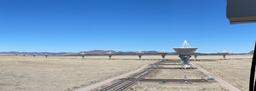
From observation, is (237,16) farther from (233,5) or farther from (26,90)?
(26,90)

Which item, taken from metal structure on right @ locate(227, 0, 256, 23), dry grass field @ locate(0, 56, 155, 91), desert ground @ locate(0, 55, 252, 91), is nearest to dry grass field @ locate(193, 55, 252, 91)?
desert ground @ locate(0, 55, 252, 91)

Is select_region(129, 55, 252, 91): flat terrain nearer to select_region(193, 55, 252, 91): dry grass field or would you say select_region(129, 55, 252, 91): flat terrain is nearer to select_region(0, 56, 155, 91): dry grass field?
select_region(193, 55, 252, 91): dry grass field

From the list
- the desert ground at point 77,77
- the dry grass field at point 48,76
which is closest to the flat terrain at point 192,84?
the desert ground at point 77,77

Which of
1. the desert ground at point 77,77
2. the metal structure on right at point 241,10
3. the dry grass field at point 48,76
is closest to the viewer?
the metal structure on right at point 241,10

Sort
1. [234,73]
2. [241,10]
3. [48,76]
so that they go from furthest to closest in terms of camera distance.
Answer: [234,73] → [48,76] → [241,10]

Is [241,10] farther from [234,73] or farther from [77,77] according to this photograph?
[234,73]

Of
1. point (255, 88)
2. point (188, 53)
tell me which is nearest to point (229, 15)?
point (255, 88)

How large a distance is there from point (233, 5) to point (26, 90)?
28.5m

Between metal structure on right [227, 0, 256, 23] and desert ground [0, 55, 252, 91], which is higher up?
metal structure on right [227, 0, 256, 23]

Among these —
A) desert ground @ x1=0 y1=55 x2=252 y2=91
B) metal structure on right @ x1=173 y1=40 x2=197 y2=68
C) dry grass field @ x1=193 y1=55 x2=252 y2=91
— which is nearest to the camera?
desert ground @ x1=0 y1=55 x2=252 y2=91

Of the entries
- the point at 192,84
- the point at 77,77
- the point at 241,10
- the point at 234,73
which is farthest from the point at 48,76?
Answer: the point at 241,10

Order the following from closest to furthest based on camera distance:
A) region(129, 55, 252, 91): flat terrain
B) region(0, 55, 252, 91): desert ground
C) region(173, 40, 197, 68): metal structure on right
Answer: region(129, 55, 252, 91): flat terrain, region(0, 55, 252, 91): desert ground, region(173, 40, 197, 68): metal structure on right

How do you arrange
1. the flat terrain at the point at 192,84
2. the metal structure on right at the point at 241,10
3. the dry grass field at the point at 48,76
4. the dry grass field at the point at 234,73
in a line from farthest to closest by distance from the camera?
the dry grass field at the point at 234,73 < the dry grass field at the point at 48,76 < the flat terrain at the point at 192,84 < the metal structure on right at the point at 241,10

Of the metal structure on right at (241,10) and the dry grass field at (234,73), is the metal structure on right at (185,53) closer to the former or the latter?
the dry grass field at (234,73)
